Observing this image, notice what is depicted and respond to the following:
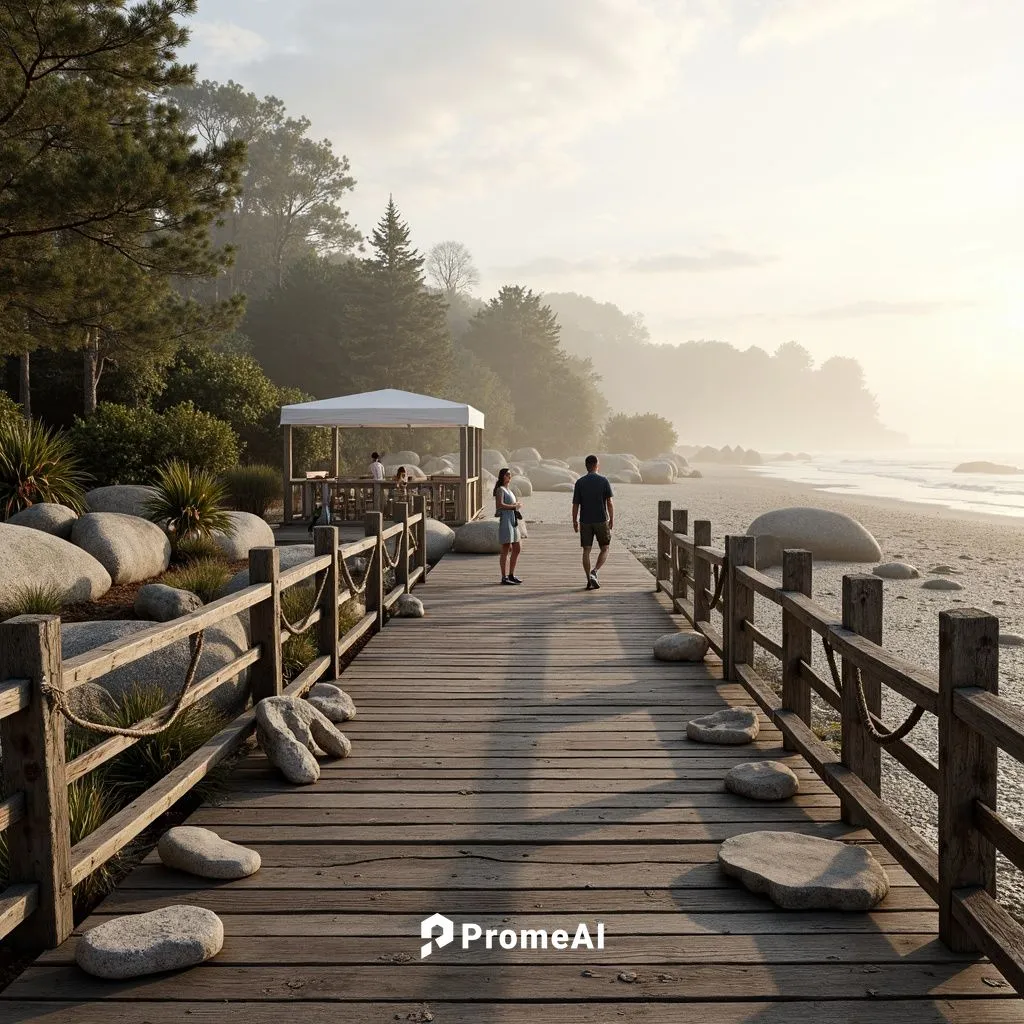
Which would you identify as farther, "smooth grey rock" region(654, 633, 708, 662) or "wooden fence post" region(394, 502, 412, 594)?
"wooden fence post" region(394, 502, 412, 594)

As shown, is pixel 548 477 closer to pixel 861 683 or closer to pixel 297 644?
pixel 297 644

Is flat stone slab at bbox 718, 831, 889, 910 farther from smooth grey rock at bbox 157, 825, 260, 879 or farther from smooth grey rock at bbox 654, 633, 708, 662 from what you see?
smooth grey rock at bbox 654, 633, 708, 662

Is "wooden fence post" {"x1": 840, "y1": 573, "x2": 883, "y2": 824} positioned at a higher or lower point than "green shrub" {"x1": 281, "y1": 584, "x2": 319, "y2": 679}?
higher

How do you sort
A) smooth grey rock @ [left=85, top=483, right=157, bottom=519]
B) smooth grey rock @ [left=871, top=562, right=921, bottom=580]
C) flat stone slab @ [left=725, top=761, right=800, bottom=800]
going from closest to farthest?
flat stone slab @ [left=725, top=761, right=800, bottom=800] < smooth grey rock @ [left=85, top=483, right=157, bottom=519] < smooth grey rock @ [left=871, top=562, right=921, bottom=580]

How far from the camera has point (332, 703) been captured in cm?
604

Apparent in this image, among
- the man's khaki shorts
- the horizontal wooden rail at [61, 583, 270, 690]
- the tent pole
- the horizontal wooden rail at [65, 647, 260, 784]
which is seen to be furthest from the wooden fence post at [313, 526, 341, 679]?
the tent pole

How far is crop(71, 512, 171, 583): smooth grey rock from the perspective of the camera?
11.4 meters

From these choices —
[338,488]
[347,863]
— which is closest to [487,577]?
[338,488]

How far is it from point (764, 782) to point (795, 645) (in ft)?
3.06

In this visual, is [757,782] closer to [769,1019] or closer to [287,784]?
[769,1019]

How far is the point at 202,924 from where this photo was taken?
321 centimetres

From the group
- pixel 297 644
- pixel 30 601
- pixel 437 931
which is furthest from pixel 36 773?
pixel 30 601

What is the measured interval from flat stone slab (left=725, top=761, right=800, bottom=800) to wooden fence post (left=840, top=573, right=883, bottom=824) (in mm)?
378

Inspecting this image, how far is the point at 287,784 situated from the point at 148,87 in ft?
35.8
